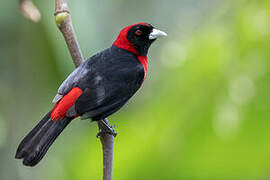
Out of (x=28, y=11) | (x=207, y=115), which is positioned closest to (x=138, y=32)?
(x=28, y=11)

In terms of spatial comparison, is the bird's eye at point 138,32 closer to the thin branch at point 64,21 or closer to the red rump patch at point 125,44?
the red rump patch at point 125,44

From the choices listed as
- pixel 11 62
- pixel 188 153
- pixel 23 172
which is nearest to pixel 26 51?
pixel 11 62

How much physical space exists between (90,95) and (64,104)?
0.62 feet

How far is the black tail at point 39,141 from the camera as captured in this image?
2.55 meters

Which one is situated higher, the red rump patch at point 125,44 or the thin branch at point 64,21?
the thin branch at point 64,21

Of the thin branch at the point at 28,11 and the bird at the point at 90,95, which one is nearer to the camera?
the thin branch at the point at 28,11

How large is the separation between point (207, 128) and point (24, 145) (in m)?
1.06

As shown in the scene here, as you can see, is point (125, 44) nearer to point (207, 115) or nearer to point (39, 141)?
point (39, 141)

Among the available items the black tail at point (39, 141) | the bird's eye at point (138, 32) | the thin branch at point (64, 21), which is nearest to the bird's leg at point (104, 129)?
the black tail at point (39, 141)

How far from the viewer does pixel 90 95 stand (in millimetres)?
2891

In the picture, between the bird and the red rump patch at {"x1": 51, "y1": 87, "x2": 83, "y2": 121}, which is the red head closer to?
the bird

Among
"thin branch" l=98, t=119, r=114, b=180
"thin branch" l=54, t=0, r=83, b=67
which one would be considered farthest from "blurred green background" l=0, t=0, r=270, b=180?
"thin branch" l=54, t=0, r=83, b=67

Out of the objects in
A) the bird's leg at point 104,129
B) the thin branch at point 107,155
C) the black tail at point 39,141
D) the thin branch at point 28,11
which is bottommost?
the thin branch at point 107,155

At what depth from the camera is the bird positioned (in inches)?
105
